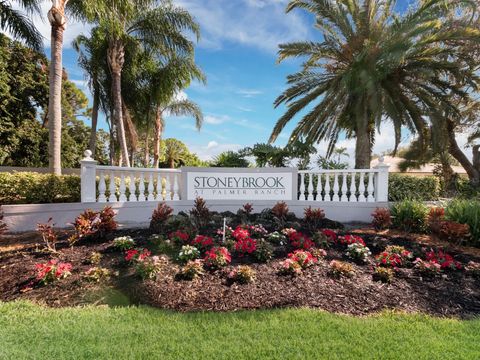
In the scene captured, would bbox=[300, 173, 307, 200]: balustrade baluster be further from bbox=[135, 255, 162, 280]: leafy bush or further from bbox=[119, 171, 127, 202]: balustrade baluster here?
bbox=[135, 255, 162, 280]: leafy bush

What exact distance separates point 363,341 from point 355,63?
871cm

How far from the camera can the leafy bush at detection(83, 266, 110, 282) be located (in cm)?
359

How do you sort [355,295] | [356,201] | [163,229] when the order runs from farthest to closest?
[356,201]
[163,229]
[355,295]

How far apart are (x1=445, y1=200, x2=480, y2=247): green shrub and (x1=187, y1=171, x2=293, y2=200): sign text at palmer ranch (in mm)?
3356

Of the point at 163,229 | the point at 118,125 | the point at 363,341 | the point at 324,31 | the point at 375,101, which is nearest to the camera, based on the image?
the point at 363,341

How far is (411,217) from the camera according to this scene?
6227 mm

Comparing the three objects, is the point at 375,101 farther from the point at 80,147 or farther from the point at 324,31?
the point at 80,147

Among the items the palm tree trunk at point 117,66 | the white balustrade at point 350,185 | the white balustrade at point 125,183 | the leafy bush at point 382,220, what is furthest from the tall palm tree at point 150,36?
the leafy bush at point 382,220

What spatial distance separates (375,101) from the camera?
29.0 feet

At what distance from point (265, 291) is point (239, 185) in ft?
12.6

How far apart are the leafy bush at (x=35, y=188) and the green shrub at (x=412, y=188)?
8.25 m

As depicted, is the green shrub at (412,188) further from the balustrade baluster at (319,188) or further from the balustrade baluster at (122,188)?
the balustrade baluster at (122,188)

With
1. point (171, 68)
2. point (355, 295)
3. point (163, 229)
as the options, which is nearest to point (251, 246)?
point (355, 295)

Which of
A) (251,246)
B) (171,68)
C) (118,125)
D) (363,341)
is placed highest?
(171,68)
